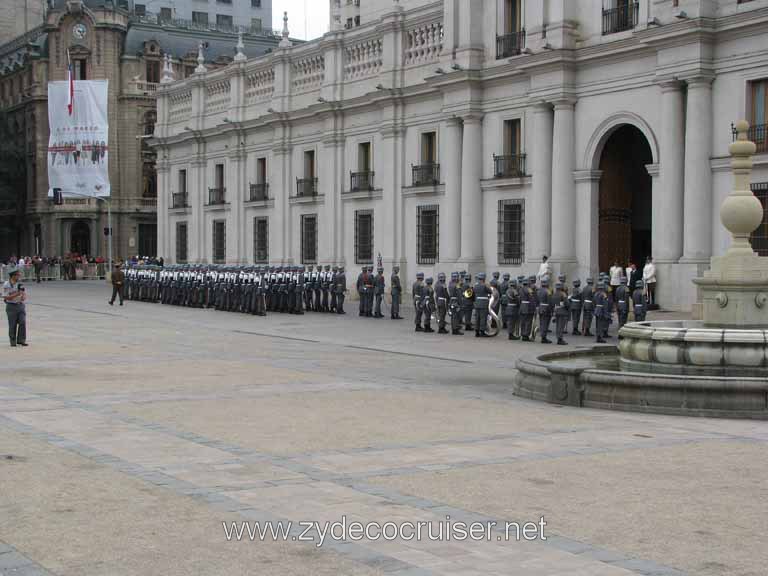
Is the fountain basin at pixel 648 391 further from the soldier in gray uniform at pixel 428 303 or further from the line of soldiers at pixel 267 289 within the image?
the line of soldiers at pixel 267 289

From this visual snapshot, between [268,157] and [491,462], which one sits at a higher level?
[268,157]

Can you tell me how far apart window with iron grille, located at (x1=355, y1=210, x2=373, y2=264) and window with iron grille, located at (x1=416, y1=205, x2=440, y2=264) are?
281cm

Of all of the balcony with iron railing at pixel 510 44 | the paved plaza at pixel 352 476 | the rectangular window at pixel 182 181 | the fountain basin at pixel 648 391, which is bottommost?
the paved plaza at pixel 352 476

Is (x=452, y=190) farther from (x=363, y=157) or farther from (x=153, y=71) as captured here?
(x=153, y=71)

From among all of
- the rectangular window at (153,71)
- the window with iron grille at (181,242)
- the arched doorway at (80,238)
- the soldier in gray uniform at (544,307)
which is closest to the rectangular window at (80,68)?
the rectangular window at (153,71)

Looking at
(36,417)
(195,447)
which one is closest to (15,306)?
(36,417)

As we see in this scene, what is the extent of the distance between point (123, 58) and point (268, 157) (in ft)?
111

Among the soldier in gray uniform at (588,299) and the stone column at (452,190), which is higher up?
the stone column at (452,190)

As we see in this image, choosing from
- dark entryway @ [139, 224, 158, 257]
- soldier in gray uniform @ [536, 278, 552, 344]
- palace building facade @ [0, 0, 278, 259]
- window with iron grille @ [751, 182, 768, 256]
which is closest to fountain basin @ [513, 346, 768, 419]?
soldier in gray uniform @ [536, 278, 552, 344]

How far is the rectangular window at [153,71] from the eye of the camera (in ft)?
245

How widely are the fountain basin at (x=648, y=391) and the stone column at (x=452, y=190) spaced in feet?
65.2

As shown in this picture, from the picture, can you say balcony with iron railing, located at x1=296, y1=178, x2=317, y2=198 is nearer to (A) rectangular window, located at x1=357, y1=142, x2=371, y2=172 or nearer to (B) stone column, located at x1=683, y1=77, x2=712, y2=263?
(A) rectangular window, located at x1=357, y1=142, x2=371, y2=172

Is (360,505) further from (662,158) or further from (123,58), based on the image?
(123,58)

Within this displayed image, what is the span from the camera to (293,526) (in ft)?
23.5
